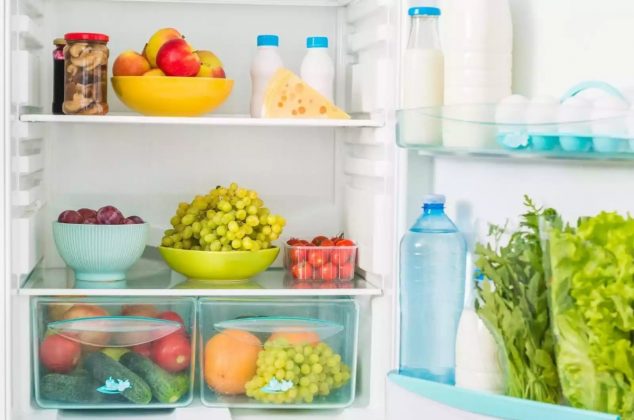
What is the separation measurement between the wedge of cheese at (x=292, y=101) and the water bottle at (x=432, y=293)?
19.4 inches

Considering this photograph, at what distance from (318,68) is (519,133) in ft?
3.56

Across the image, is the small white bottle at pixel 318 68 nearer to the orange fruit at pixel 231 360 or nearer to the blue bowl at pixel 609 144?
the orange fruit at pixel 231 360

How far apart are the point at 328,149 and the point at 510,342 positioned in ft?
4.36

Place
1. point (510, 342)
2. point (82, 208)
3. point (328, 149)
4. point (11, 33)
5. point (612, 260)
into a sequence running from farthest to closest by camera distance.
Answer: point (328, 149) → point (82, 208) → point (11, 33) → point (510, 342) → point (612, 260)

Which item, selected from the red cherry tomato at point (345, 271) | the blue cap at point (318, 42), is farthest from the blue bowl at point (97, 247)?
the blue cap at point (318, 42)

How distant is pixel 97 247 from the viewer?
2.38 meters

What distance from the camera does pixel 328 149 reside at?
2.78 meters

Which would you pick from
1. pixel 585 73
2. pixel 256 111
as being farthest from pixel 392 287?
pixel 585 73

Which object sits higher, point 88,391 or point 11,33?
point 11,33

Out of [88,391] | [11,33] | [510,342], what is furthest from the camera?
[88,391]

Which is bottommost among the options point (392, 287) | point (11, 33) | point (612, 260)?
point (392, 287)

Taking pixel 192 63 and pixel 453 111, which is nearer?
pixel 453 111

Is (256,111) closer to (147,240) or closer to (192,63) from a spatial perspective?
(192,63)

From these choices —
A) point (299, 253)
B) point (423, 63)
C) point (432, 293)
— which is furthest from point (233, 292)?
point (423, 63)
